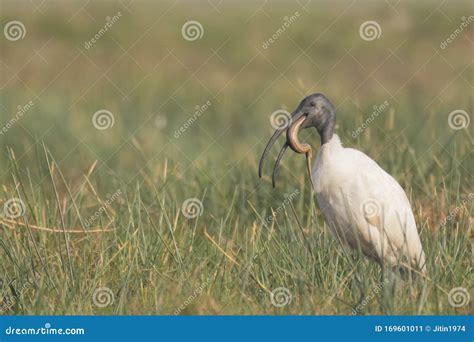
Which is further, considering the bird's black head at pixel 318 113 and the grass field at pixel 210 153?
the bird's black head at pixel 318 113

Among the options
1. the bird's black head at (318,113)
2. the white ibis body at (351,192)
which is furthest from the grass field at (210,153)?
the bird's black head at (318,113)

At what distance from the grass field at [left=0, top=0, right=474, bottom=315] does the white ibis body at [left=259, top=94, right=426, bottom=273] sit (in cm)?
12

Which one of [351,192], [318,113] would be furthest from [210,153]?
[351,192]

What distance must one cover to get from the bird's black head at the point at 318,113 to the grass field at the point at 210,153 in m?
0.43

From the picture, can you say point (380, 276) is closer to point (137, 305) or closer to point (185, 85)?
point (137, 305)

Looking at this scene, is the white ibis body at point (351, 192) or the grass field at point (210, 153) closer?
the grass field at point (210, 153)

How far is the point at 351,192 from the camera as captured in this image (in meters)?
6.48

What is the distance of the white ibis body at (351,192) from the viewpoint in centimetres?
646

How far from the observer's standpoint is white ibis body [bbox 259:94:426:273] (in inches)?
255

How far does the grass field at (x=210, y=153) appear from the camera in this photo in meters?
5.73

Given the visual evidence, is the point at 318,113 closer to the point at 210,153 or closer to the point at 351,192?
the point at 351,192

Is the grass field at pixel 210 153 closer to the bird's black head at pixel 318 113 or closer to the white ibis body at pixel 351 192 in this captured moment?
the white ibis body at pixel 351 192

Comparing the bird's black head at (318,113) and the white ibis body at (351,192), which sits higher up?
the bird's black head at (318,113)

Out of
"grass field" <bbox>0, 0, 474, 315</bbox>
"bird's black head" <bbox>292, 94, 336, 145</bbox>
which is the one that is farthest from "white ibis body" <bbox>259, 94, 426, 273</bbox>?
"grass field" <bbox>0, 0, 474, 315</bbox>
